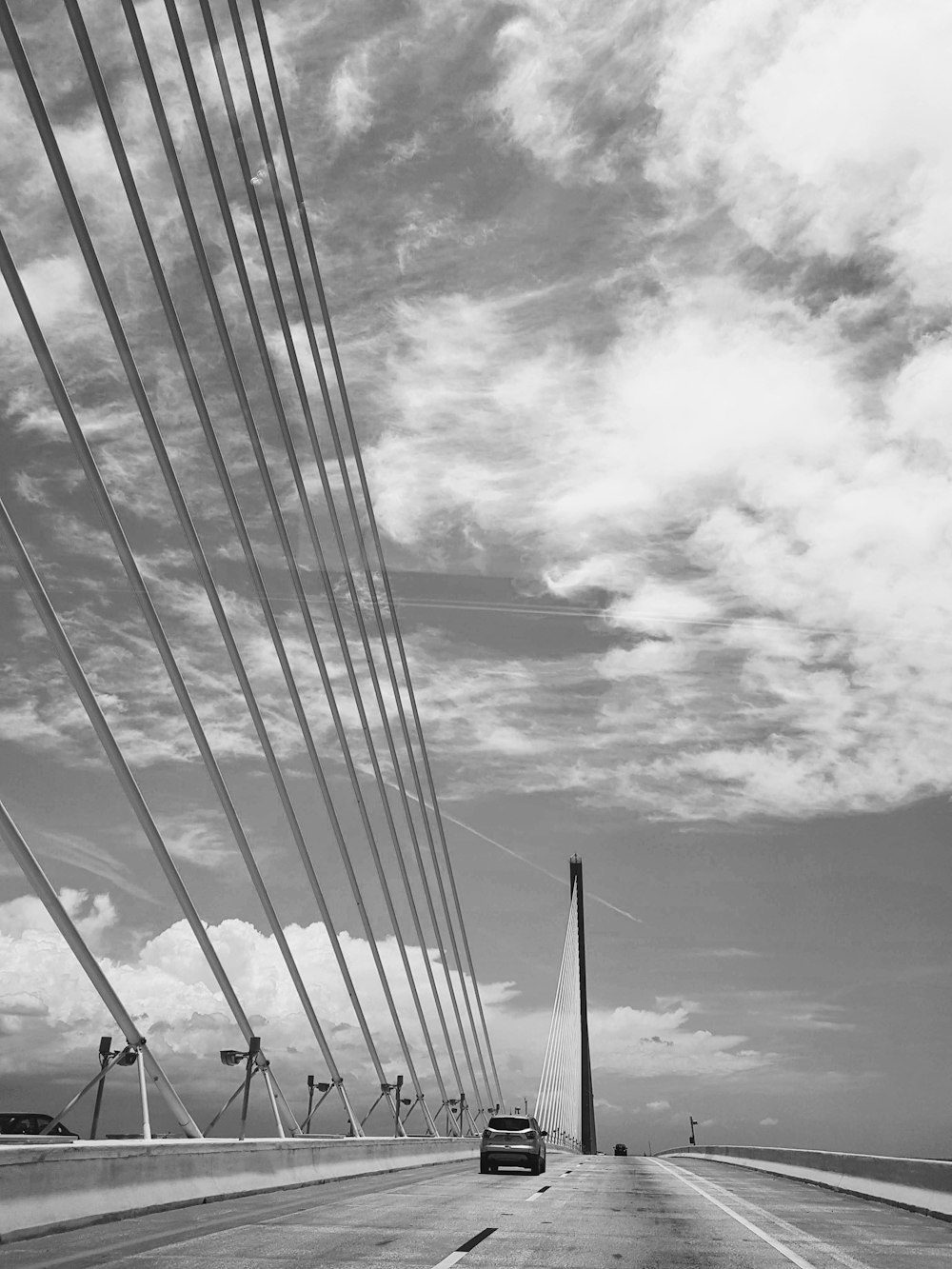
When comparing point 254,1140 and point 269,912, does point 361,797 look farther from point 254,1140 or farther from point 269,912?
point 254,1140

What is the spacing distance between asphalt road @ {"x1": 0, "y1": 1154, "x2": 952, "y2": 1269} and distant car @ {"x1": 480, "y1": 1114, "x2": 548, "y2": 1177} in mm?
7085

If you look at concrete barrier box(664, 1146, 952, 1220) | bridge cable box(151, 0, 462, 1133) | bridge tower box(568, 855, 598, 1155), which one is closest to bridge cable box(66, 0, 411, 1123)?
bridge cable box(151, 0, 462, 1133)

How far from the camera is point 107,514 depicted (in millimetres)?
17172

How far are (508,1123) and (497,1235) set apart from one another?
53.6ft

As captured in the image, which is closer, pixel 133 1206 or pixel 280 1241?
pixel 280 1241

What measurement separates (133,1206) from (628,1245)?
5301mm

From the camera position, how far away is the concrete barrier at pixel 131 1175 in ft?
32.4

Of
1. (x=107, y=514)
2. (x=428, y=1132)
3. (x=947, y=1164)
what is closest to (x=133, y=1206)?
(x=107, y=514)

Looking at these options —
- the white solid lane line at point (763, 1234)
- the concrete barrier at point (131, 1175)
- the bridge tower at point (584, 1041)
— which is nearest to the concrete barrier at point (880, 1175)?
the white solid lane line at point (763, 1234)

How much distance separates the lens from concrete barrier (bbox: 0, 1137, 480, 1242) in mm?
9891

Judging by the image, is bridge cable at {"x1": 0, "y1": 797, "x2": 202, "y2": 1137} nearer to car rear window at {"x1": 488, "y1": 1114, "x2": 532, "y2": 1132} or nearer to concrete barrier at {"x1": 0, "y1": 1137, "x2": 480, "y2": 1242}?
concrete barrier at {"x1": 0, "y1": 1137, "x2": 480, "y2": 1242}

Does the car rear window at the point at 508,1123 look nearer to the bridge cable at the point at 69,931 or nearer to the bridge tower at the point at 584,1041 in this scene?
the bridge cable at the point at 69,931

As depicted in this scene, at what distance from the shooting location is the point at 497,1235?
36.3ft

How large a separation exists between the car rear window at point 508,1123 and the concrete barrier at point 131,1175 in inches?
247
